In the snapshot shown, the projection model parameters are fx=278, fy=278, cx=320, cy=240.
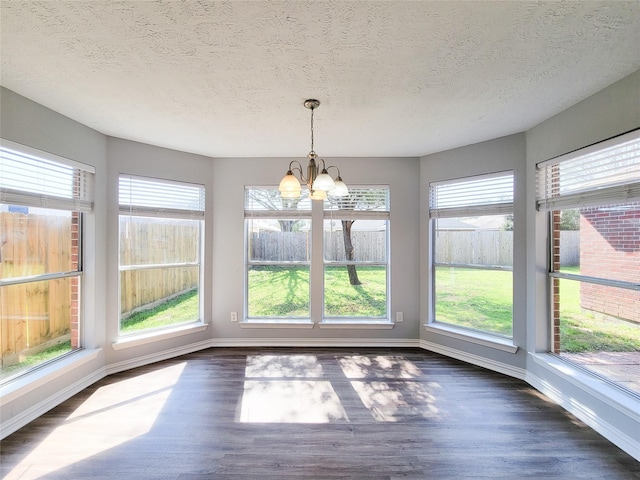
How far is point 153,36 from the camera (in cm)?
154

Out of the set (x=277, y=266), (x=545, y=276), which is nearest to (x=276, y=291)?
(x=277, y=266)

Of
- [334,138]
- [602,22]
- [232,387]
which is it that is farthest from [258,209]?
[602,22]

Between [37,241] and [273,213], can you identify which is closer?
[37,241]

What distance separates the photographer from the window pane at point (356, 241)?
12.7 ft

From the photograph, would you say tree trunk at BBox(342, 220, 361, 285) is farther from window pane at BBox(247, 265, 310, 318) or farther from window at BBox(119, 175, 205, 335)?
window at BBox(119, 175, 205, 335)

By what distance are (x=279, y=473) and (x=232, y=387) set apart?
1.15 metres

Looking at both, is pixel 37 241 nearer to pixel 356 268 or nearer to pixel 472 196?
pixel 356 268

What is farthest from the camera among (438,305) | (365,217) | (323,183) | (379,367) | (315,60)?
(365,217)

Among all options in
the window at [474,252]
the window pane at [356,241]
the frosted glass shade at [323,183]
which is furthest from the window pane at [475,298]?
the frosted glass shade at [323,183]

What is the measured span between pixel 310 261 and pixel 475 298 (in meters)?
2.13

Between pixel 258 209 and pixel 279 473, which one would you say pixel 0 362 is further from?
pixel 258 209

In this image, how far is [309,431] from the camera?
6.92 feet

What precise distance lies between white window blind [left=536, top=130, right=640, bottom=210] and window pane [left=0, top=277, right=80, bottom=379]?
480 centimetres

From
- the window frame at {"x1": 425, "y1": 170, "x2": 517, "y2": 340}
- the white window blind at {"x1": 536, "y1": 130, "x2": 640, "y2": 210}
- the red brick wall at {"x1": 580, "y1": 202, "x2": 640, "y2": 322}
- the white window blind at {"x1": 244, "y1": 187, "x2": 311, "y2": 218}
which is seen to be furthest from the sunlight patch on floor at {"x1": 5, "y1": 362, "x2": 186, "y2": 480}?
the white window blind at {"x1": 536, "y1": 130, "x2": 640, "y2": 210}
